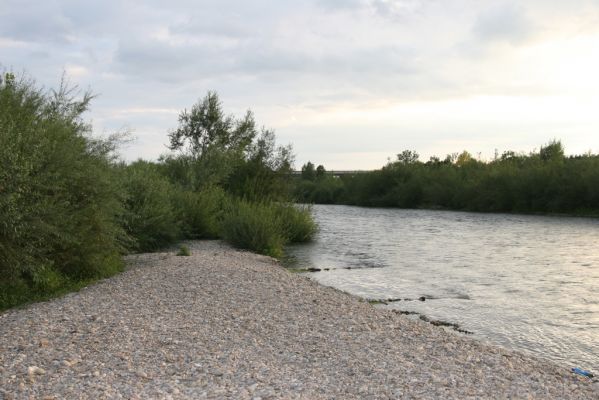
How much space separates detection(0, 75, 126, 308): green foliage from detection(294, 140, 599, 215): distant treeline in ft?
66.6

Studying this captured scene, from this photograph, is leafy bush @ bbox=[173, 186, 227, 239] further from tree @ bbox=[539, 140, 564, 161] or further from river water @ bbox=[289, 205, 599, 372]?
tree @ bbox=[539, 140, 564, 161]

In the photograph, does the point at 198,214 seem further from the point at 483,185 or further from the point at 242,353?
the point at 483,185

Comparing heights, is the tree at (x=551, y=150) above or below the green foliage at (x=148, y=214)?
above

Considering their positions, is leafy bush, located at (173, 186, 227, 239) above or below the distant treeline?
below

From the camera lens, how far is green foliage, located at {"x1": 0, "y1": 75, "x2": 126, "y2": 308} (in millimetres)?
11508

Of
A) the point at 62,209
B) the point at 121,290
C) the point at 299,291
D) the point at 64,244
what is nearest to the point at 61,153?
the point at 62,209

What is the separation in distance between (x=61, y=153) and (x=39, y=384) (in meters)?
7.00

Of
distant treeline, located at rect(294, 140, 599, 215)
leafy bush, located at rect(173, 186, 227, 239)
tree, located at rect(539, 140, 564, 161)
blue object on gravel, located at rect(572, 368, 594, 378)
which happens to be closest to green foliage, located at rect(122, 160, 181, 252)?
leafy bush, located at rect(173, 186, 227, 239)

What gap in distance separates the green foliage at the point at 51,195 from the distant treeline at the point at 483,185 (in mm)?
20307

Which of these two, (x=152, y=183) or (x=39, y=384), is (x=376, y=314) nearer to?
(x=39, y=384)

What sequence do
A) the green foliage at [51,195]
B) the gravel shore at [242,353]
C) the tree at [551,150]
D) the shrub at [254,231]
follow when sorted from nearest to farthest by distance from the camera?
1. the gravel shore at [242,353]
2. the green foliage at [51,195]
3. the shrub at [254,231]
4. the tree at [551,150]

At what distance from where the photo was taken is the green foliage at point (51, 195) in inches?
453

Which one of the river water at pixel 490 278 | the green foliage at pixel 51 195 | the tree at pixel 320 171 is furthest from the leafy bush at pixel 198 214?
the tree at pixel 320 171

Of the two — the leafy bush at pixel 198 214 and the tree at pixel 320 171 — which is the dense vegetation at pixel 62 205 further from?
the tree at pixel 320 171
